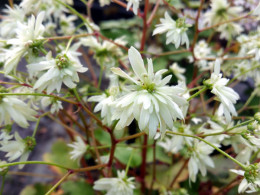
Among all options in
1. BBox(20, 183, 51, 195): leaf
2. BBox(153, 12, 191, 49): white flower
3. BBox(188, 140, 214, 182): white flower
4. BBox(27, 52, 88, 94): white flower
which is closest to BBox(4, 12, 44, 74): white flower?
BBox(27, 52, 88, 94): white flower

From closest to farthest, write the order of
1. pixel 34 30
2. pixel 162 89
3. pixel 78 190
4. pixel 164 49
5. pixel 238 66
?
pixel 162 89, pixel 34 30, pixel 238 66, pixel 78 190, pixel 164 49

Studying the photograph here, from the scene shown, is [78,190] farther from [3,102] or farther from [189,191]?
[3,102]

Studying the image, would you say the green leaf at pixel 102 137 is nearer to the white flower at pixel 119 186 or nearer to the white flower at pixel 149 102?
the white flower at pixel 119 186

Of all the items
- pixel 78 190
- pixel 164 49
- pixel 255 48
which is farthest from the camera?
pixel 164 49

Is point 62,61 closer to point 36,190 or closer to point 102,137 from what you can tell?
point 102,137

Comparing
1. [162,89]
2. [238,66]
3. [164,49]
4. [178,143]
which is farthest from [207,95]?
[162,89]

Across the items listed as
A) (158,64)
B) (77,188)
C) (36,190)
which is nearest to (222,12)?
(158,64)
